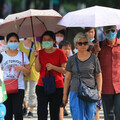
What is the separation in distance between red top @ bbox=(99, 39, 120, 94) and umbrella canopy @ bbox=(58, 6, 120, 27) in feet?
1.92

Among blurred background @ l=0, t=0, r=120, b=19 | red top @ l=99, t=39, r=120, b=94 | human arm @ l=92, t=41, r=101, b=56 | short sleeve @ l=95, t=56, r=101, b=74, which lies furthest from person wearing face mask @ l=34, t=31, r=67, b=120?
blurred background @ l=0, t=0, r=120, b=19

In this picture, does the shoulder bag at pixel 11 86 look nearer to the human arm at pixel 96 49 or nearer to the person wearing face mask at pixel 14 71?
the person wearing face mask at pixel 14 71

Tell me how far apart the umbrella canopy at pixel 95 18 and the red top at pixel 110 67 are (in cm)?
59

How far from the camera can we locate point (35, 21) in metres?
8.41

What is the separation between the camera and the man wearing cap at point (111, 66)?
7.23m

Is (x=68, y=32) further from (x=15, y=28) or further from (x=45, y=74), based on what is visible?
(x=45, y=74)

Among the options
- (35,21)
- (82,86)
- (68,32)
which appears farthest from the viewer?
(68,32)

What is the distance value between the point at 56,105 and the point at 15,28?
1709 millimetres

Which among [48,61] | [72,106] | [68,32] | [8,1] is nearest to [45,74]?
[48,61]

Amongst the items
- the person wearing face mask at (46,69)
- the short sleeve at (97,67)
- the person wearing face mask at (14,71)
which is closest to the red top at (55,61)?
the person wearing face mask at (46,69)

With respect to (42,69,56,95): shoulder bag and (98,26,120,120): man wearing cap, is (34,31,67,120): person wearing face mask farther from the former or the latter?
(98,26,120,120): man wearing cap

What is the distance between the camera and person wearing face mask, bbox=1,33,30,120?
754 centimetres

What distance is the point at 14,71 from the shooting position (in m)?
7.59

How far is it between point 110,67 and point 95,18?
2.85 ft
